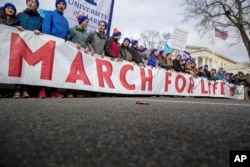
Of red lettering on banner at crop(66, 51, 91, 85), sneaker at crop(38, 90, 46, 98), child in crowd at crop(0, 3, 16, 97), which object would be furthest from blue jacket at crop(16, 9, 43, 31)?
sneaker at crop(38, 90, 46, 98)

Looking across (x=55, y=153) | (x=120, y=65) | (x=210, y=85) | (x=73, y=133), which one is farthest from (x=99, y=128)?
(x=210, y=85)

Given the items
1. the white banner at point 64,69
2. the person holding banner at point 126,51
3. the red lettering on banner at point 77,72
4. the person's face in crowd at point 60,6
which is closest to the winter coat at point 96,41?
the white banner at point 64,69

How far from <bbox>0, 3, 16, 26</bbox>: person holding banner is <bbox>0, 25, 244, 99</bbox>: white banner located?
31 cm

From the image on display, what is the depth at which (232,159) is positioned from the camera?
36.0 inches

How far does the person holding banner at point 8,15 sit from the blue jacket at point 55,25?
2.05 ft

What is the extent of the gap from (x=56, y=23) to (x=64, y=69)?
1080 mm

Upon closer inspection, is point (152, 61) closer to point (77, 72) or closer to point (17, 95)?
point (77, 72)

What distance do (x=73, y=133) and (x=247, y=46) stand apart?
54.8 ft

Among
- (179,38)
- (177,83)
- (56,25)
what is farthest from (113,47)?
(179,38)

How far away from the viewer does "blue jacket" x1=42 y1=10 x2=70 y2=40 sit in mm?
5203

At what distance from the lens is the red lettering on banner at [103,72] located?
596 centimetres

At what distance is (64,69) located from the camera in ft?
17.3

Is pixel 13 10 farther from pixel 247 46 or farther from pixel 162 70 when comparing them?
pixel 247 46

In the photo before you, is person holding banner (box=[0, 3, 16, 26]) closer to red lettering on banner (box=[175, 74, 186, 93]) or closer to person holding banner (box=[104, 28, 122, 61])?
person holding banner (box=[104, 28, 122, 61])
